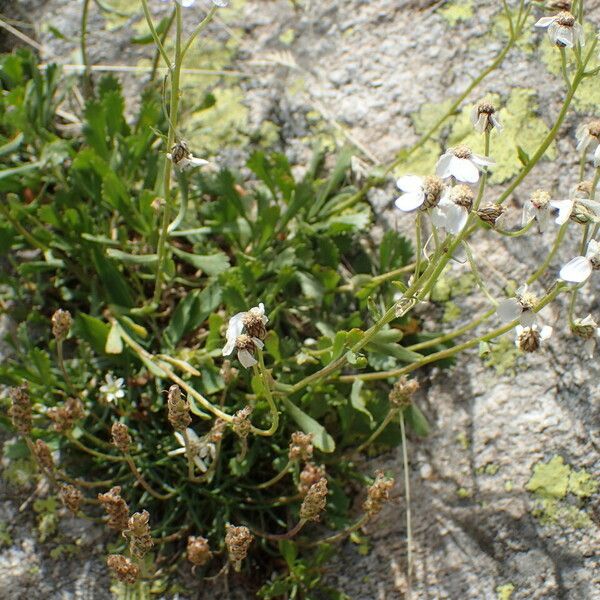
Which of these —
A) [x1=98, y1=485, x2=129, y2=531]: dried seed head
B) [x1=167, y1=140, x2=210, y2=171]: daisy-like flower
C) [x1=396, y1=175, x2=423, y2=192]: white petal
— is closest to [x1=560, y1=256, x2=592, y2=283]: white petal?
[x1=396, y1=175, x2=423, y2=192]: white petal

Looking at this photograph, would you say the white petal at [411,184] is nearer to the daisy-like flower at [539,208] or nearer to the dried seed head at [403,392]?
the daisy-like flower at [539,208]

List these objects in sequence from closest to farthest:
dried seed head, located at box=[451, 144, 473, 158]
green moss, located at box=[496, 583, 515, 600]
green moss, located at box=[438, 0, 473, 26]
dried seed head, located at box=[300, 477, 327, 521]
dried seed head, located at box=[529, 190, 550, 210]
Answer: dried seed head, located at box=[451, 144, 473, 158]
dried seed head, located at box=[529, 190, 550, 210]
dried seed head, located at box=[300, 477, 327, 521]
green moss, located at box=[496, 583, 515, 600]
green moss, located at box=[438, 0, 473, 26]

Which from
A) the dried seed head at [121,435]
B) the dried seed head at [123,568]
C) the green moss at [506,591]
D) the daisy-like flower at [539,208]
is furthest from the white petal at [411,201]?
the green moss at [506,591]

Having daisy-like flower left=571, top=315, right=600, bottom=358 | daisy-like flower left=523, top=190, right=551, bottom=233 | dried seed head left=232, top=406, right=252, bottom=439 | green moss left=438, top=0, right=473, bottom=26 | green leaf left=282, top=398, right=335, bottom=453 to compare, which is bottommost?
dried seed head left=232, top=406, right=252, bottom=439

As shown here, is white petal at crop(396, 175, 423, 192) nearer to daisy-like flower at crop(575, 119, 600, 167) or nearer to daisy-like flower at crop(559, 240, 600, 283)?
daisy-like flower at crop(559, 240, 600, 283)

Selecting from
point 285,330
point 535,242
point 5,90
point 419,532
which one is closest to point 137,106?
point 5,90

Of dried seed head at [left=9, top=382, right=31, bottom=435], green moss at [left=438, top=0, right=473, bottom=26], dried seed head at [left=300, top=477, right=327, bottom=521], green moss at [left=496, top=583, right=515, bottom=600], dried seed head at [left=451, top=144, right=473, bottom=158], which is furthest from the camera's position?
green moss at [left=438, top=0, right=473, bottom=26]

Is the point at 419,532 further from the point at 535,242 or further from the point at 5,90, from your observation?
the point at 5,90

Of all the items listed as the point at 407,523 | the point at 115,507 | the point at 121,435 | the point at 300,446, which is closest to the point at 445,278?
the point at 407,523
